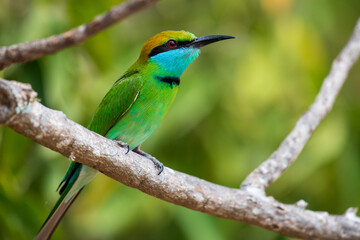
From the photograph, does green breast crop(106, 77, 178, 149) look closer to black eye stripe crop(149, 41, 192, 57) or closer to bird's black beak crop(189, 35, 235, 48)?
black eye stripe crop(149, 41, 192, 57)

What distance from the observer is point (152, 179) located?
198 cm

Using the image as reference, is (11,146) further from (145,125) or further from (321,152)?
(321,152)

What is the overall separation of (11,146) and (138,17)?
1912 millimetres

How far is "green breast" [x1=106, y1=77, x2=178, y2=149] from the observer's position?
2.46 metres

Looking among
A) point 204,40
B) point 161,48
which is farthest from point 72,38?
point 204,40

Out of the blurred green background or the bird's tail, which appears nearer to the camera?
the bird's tail

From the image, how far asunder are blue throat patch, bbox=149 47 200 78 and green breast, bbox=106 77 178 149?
124 mm

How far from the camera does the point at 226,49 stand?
A: 3.30m

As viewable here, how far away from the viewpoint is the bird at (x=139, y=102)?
236cm

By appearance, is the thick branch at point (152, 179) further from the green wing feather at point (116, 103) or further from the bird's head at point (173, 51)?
the bird's head at point (173, 51)

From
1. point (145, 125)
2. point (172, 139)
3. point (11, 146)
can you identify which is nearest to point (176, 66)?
point (145, 125)

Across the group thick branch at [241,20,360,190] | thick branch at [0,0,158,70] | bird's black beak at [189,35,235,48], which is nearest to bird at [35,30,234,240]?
bird's black beak at [189,35,235,48]

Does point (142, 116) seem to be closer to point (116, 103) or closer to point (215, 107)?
point (116, 103)

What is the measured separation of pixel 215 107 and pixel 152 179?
1.19 meters
